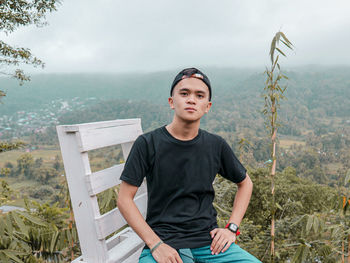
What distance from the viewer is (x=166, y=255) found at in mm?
1198


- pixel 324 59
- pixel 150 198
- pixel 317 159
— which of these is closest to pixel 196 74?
pixel 150 198

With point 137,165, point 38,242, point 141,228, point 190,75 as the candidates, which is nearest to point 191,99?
point 190,75

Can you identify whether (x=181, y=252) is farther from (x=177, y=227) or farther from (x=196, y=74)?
(x=196, y=74)

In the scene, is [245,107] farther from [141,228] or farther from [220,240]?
[141,228]

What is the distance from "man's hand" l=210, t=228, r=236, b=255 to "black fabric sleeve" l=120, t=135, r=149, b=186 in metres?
0.45

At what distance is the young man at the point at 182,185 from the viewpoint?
129 cm

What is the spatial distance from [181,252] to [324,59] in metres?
188

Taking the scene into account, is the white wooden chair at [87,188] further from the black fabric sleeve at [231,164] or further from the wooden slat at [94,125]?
the black fabric sleeve at [231,164]

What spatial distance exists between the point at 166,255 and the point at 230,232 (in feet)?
1.22

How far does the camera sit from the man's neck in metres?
1.40

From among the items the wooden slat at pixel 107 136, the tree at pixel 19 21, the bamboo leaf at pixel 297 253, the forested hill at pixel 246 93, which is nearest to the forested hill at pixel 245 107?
the forested hill at pixel 246 93

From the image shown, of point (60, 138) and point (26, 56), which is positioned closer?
point (60, 138)

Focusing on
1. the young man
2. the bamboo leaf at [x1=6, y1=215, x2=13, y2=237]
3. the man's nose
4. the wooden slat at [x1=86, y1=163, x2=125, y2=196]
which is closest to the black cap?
the young man

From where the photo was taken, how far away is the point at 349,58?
166 m
